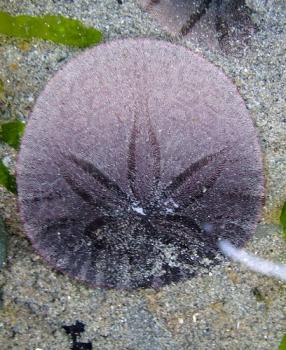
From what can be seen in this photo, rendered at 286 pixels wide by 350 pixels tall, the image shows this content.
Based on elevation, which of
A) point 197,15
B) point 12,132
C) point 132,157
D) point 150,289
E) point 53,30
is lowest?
point 150,289

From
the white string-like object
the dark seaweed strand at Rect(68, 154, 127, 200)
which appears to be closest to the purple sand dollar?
the dark seaweed strand at Rect(68, 154, 127, 200)

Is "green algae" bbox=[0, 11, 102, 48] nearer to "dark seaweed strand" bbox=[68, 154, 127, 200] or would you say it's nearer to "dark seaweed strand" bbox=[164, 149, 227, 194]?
"dark seaweed strand" bbox=[68, 154, 127, 200]

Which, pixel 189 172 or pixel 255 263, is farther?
pixel 255 263

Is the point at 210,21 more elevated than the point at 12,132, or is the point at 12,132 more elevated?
the point at 210,21

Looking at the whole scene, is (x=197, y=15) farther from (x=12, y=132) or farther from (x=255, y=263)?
(x=255, y=263)

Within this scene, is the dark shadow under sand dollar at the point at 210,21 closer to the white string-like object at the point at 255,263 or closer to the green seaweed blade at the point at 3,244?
the white string-like object at the point at 255,263

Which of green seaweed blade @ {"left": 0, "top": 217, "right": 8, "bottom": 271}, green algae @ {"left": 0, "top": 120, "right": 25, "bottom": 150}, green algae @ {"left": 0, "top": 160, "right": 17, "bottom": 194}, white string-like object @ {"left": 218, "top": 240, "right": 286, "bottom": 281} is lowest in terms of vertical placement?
green seaweed blade @ {"left": 0, "top": 217, "right": 8, "bottom": 271}

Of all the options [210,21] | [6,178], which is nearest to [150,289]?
[6,178]

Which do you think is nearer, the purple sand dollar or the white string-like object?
the purple sand dollar
